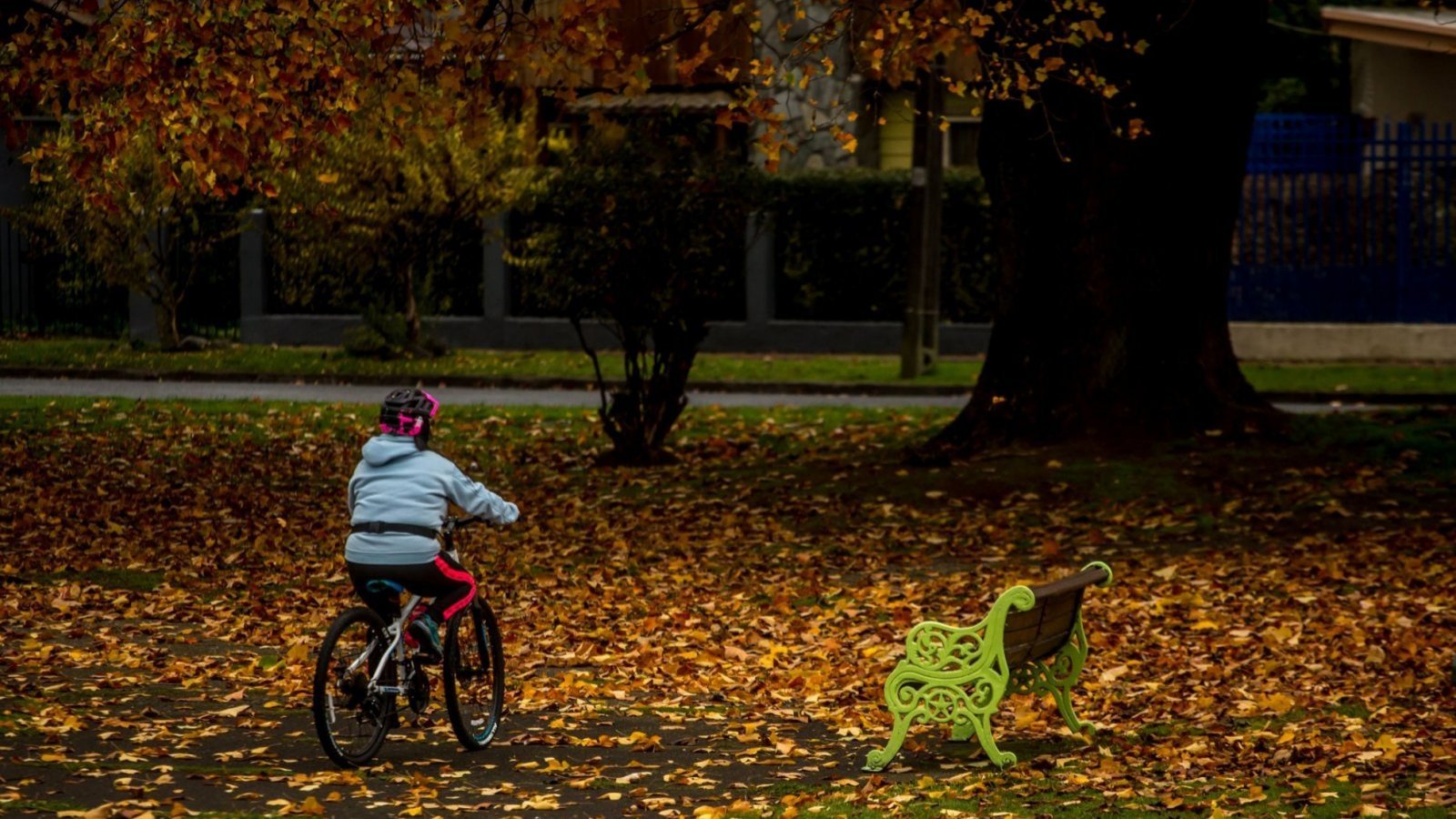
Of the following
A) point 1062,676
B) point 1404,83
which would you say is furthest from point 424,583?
point 1404,83

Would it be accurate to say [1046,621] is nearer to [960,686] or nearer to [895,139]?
[960,686]

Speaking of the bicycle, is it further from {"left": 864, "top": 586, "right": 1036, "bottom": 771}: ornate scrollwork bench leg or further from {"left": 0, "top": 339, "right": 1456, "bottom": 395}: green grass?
{"left": 0, "top": 339, "right": 1456, "bottom": 395}: green grass

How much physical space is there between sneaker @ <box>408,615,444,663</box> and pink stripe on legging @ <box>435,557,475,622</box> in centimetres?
8

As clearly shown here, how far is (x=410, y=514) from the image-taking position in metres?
8.57

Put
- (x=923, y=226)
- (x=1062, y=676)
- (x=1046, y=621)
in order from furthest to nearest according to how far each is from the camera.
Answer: (x=923, y=226)
(x=1062, y=676)
(x=1046, y=621)

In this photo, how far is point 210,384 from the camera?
24.8 m

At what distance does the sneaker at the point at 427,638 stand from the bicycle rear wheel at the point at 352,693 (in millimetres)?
221

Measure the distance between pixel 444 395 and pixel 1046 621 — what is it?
15.2 meters

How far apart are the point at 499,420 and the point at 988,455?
569 centimetres

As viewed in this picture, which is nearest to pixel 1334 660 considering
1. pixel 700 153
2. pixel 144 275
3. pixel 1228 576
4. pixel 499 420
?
pixel 1228 576

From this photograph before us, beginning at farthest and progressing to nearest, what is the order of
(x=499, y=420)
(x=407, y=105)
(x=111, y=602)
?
(x=499, y=420) → (x=407, y=105) → (x=111, y=602)

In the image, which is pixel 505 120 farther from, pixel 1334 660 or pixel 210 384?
pixel 1334 660

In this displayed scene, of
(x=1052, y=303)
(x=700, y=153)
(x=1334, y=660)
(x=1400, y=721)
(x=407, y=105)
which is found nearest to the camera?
(x=1400, y=721)

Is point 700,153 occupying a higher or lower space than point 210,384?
higher
